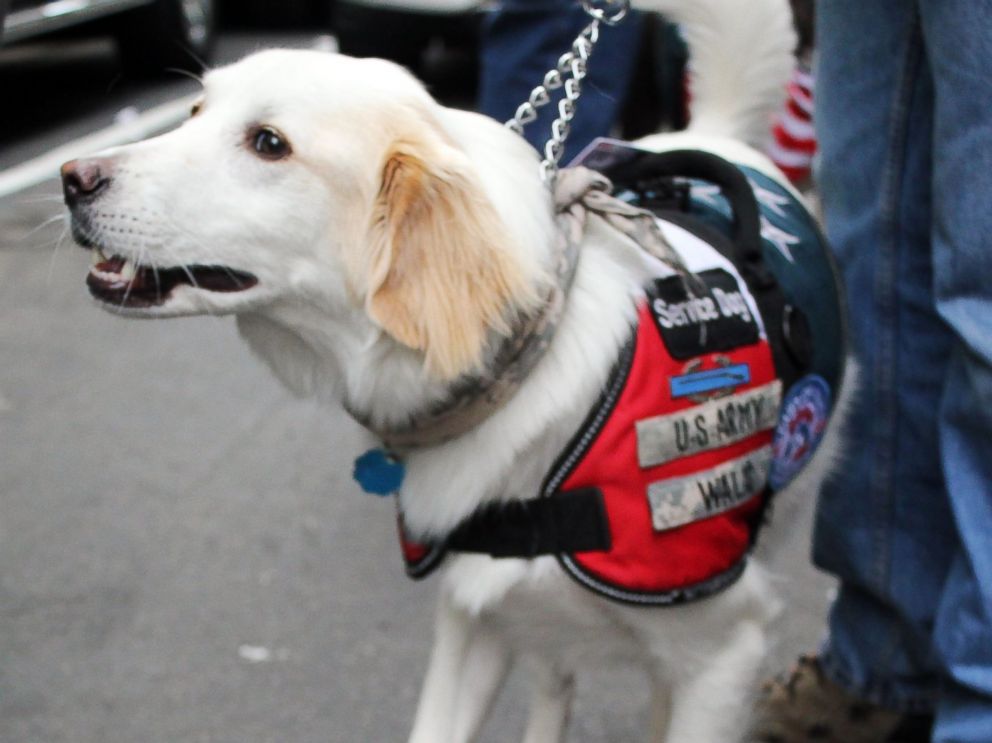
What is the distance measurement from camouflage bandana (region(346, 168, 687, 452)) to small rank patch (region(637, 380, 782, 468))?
0.18 meters

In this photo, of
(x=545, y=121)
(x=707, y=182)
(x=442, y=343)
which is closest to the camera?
(x=442, y=343)

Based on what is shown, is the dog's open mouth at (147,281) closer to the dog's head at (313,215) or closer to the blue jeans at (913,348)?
the dog's head at (313,215)

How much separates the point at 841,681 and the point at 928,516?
359 millimetres

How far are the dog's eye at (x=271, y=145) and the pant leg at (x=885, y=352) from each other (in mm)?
960

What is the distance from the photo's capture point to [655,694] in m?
2.22

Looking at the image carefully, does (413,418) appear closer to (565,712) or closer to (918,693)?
(565,712)

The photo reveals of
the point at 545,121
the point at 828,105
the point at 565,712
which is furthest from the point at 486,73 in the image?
the point at 565,712

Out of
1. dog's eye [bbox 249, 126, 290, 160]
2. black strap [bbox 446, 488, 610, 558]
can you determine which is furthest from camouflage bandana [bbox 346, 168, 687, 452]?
dog's eye [bbox 249, 126, 290, 160]

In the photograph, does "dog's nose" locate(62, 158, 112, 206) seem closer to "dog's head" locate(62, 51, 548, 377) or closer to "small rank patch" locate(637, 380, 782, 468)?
"dog's head" locate(62, 51, 548, 377)

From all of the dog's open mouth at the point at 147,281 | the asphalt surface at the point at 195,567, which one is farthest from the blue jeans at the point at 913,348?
the dog's open mouth at the point at 147,281

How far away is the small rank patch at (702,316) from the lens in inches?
72.2

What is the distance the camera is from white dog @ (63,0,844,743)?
A: 5.51 ft

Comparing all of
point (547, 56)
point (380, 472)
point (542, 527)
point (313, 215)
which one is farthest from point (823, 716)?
point (547, 56)

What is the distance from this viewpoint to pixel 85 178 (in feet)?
5.51
